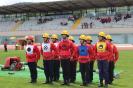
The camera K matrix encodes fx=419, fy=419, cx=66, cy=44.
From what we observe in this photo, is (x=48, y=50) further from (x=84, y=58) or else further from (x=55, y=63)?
(x=84, y=58)

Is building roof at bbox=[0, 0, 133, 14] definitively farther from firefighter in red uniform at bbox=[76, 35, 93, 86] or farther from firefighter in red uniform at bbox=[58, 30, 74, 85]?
firefighter in red uniform at bbox=[76, 35, 93, 86]

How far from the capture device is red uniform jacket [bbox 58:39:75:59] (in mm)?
15930

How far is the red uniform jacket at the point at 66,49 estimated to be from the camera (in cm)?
1593

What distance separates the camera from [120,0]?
2425 inches

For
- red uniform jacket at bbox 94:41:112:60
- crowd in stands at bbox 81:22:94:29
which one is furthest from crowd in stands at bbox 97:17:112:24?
red uniform jacket at bbox 94:41:112:60

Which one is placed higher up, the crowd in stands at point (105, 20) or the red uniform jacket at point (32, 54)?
the crowd in stands at point (105, 20)

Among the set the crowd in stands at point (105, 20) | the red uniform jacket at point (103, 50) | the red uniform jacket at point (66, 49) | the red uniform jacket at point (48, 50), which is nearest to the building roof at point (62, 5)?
the crowd in stands at point (105, 20)

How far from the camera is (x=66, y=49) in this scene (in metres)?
16.0

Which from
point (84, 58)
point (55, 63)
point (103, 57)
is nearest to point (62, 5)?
point (55, 63)

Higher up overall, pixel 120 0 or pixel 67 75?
pixel 120 0

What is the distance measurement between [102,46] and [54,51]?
7.70ft

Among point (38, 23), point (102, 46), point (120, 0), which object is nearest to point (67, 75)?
point (102, 46)

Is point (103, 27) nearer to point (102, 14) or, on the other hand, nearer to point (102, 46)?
point (102, 14)

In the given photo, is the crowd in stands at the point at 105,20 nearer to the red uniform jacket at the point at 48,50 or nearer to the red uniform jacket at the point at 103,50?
the red uniform jacket at the point at 48,50
